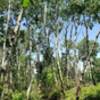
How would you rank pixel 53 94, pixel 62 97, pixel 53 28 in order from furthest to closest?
pixel 53 28 → pixel 53 94 → pixel 62 97

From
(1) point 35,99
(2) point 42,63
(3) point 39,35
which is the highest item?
(3) point 39,35

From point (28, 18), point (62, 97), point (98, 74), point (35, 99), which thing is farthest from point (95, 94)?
point (98, 74)

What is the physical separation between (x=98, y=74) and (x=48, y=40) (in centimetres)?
2870

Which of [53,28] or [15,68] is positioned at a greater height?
[53,28]

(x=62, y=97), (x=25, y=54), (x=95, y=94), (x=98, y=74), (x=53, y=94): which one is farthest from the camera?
(x=98, y=74)

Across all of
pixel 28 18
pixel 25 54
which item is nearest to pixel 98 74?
pixel 25 54

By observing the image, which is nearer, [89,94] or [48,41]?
[89,94]

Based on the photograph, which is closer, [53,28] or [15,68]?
[53,28]

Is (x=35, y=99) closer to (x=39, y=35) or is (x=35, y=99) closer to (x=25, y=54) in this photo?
(x=39, y=35)

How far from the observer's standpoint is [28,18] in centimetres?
4450

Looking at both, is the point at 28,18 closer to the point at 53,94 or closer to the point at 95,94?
the point at 53,94

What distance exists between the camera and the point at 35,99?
33969 millimetres

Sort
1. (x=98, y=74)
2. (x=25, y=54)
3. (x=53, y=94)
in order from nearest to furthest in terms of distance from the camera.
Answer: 1. (x=53, y=94)
2. (x=25, y=54)
3. (x=98, y=74)

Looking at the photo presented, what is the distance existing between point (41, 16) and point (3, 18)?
644 cm
